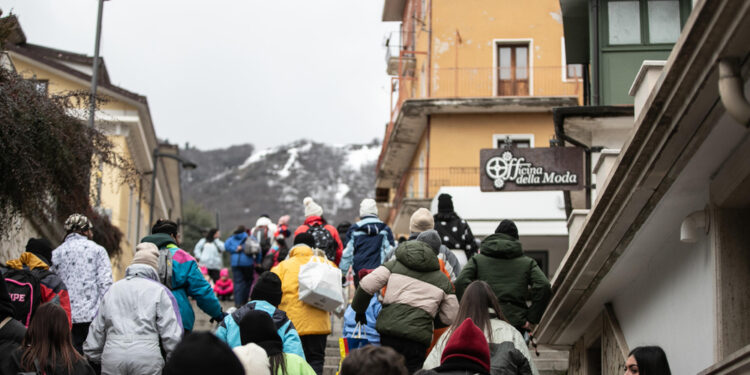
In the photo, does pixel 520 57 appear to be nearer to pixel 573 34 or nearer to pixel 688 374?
pixel 573 34

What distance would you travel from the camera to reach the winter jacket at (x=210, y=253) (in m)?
27.9

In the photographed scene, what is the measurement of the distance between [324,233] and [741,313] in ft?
25.2

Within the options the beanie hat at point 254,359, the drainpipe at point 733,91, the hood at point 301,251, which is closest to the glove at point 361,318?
the hood at point 301,251

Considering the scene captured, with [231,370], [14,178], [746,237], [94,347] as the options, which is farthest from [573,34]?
[231,370]

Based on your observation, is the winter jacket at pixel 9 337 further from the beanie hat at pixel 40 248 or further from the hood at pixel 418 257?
the hood at pixel 418 257

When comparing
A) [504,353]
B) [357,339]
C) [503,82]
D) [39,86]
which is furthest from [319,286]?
[503,82]

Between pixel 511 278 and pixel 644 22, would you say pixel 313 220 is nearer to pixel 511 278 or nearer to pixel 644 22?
pixel 511 278

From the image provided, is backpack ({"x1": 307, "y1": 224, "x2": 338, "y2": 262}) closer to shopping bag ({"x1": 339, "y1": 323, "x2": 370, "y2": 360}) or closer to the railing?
shopping bag ({"x1": 339, "y1": 323, "x2": 370, "y2": 360})

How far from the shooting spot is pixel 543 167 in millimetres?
18453

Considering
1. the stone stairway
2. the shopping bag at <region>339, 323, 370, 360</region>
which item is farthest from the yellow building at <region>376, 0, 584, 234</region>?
the shopping bag at <region>339, 323, 370, 360</region>

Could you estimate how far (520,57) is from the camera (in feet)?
138

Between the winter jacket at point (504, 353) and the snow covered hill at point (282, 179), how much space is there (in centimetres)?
11039

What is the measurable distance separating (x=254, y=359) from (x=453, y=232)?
7.43m

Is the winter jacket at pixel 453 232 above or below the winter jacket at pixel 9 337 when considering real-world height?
above
